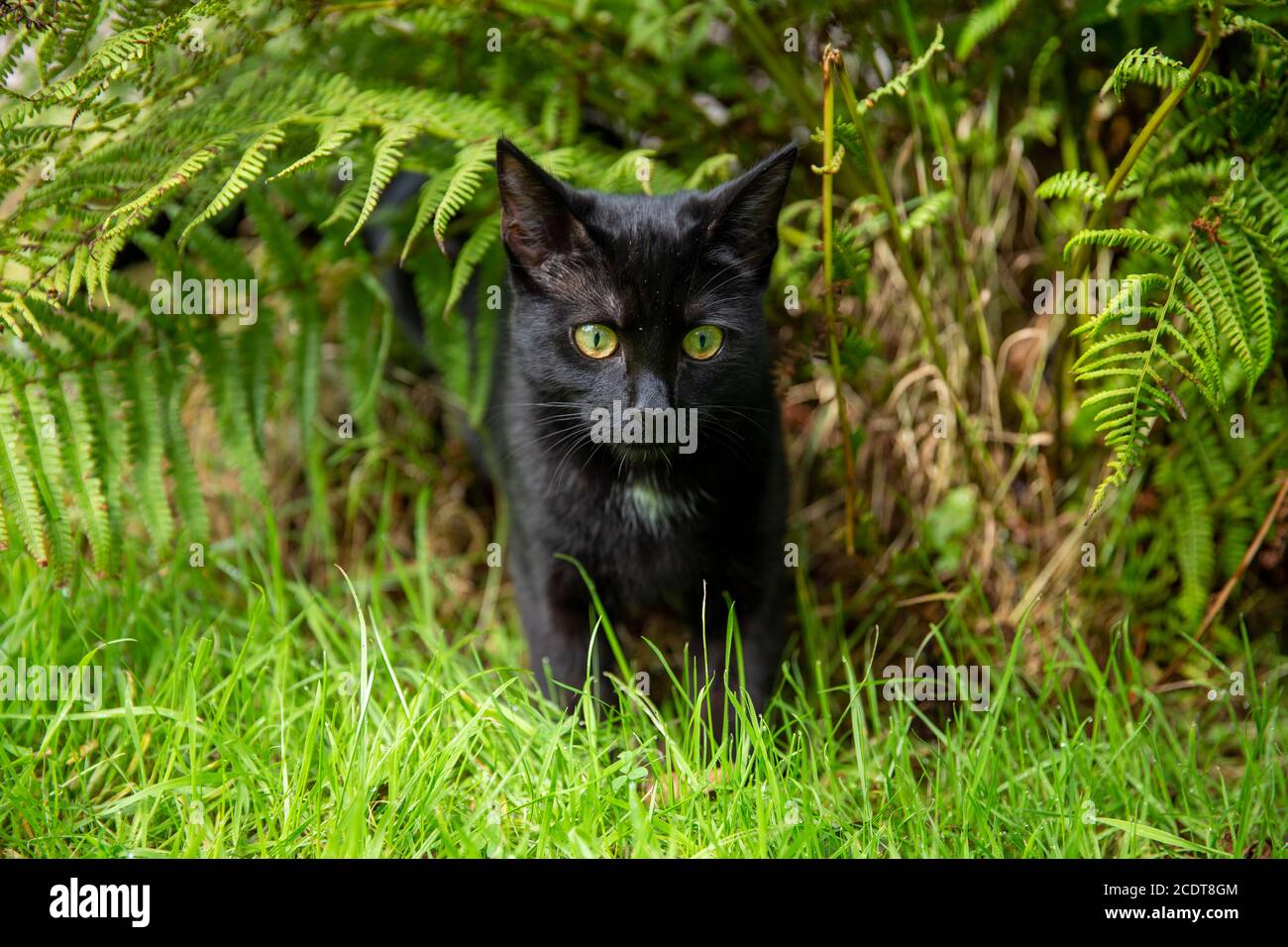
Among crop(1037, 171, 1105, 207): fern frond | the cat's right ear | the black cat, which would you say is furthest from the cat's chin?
crop(1037, 171, 1105, 207): fern frond

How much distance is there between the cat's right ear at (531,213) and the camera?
2066 mm

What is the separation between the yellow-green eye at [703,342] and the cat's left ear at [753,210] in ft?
0.56

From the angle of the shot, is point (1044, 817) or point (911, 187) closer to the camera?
point (1044, 817)

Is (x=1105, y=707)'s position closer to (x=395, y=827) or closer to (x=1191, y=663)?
(x=1191, y=663)

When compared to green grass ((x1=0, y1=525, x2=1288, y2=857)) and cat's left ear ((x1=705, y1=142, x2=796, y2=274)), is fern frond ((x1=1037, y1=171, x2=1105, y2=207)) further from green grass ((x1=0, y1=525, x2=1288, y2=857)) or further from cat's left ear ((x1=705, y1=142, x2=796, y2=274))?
green grass ((x1=0, y1=525, x2=1288, y2=857))

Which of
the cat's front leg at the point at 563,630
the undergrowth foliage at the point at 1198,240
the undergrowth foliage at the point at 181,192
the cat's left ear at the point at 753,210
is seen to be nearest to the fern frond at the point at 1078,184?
the undergrowth foliage at the point at 1198,240

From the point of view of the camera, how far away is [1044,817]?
209cm

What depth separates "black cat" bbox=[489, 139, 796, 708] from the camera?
2.14 m

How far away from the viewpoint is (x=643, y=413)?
207 centimetres

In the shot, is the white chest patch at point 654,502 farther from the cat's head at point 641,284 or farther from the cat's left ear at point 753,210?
the cat's left ear at point 753,210

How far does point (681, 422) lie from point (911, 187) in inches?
57.4

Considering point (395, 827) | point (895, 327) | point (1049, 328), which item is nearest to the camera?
point (395, 827)

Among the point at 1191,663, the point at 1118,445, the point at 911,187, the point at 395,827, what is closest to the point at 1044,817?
the point at 1118,445

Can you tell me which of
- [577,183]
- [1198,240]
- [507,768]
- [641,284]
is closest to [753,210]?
[641,284]
